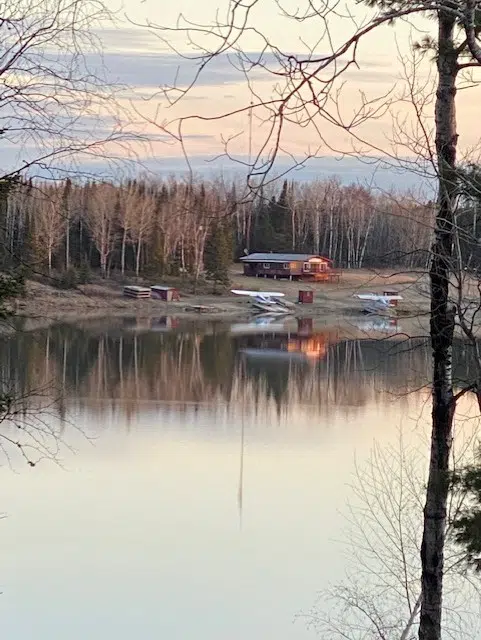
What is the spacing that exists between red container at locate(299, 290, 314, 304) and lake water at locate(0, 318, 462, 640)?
1854 centimetres

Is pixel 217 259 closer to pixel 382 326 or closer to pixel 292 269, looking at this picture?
pixel 292 269

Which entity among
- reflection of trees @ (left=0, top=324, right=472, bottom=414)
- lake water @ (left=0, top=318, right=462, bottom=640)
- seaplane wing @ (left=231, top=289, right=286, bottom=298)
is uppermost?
seaplane wing @ (left=231, top=289, right=286, bottom=298)

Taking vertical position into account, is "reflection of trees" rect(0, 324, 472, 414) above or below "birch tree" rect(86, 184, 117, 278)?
below

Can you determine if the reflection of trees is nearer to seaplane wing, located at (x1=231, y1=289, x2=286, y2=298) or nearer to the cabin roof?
seaplane wing, located at (x1=231, y1=289, x2=286, y2=298)

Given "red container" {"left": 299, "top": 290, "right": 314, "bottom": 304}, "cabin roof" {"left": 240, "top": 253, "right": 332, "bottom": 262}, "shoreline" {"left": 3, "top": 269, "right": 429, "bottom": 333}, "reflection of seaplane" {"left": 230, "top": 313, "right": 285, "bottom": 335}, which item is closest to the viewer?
"reflection of seaplane" {"left": 230, "top": 313, "right": 285, "bottom": 335}

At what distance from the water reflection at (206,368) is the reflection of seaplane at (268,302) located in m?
6.80

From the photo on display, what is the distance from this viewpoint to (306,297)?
3866 cm

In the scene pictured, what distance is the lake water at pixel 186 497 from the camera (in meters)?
8.29

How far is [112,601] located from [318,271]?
35.4 metres

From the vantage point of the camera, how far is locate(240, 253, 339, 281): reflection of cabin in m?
43.0

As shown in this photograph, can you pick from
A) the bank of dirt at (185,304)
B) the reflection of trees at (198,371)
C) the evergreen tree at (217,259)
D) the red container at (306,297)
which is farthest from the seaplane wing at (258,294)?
the reflection of trees at (198,371)

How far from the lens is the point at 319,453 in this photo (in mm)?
13070

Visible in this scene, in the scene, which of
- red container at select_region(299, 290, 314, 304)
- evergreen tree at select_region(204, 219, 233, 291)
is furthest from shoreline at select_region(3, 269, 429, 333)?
evergreen tree at select_region(204, 219, 233, 291)

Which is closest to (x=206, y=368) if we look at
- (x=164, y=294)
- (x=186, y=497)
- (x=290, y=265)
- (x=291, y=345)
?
(x=291, y=345)
